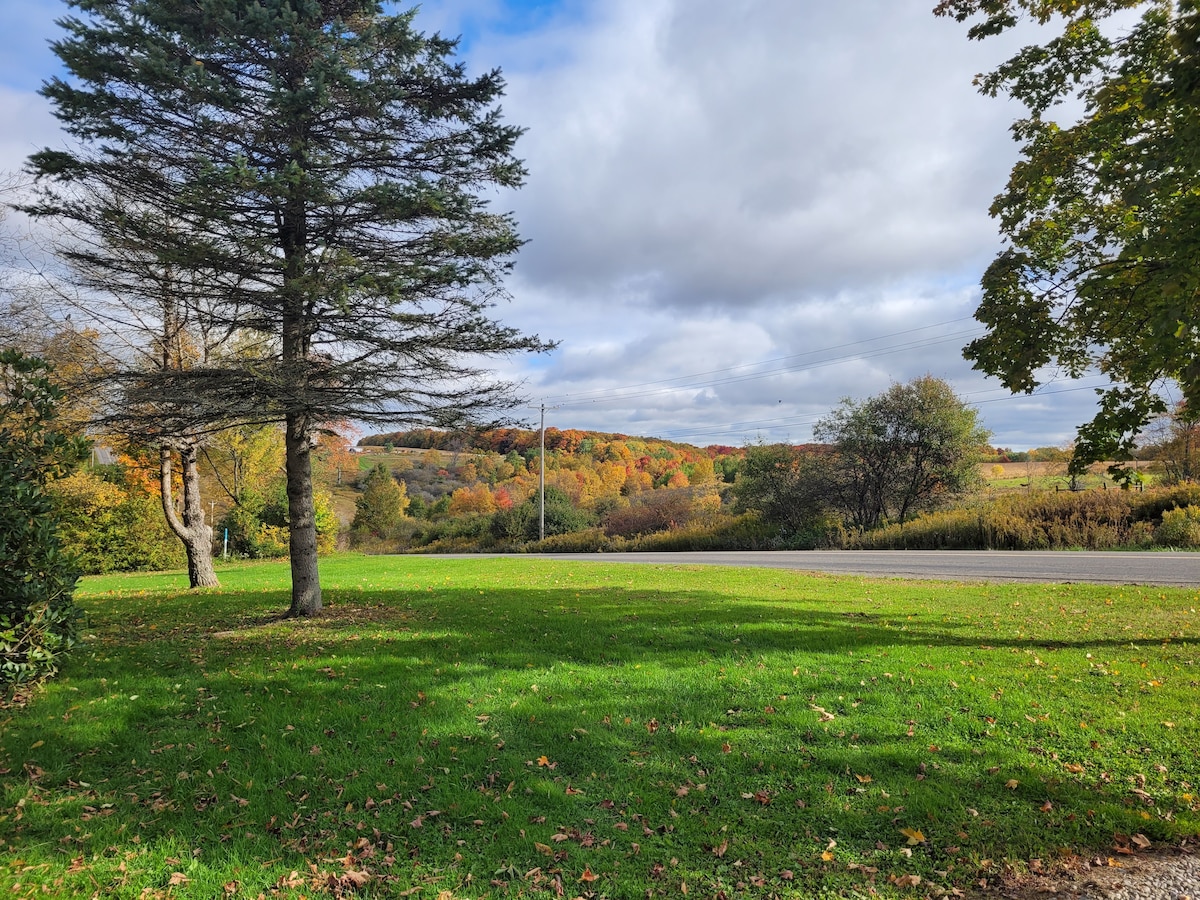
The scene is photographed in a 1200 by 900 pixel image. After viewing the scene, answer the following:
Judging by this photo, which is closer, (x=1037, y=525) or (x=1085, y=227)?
(x=1085, y=227)

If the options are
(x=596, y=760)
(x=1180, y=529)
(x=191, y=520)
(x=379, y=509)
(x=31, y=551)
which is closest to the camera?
(x=596, y=760)

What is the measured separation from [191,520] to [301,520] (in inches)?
251

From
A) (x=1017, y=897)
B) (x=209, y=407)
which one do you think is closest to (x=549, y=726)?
(x=1017, y=897)

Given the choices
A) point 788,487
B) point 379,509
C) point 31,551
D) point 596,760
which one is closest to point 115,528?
point 31,551

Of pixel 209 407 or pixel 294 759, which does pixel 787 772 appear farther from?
pixel 209 407

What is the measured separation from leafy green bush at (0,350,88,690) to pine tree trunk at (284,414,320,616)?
2760mm

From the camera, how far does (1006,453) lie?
56562 millimetres

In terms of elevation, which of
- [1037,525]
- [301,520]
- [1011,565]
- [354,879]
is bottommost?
[1011,565]

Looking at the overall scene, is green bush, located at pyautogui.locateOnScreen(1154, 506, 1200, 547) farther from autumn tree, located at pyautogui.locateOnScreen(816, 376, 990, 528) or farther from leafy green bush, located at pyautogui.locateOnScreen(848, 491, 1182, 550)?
autumn tree, located at pyautogui.locateOnScreen(816, 376, 990, 528)

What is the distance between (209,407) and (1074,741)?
9281 mm

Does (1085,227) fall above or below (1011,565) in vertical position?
above

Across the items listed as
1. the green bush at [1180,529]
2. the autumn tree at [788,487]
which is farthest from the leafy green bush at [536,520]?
the green bush at [1180,529]

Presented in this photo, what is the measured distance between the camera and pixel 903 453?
26844 millimetres

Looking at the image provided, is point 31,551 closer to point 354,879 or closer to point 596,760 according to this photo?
point 354,879
